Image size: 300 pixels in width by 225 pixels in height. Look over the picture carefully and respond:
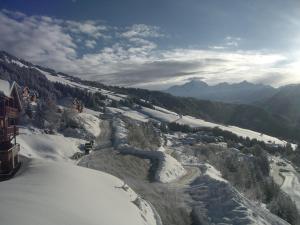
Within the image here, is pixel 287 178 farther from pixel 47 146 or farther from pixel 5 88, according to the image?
pixel 5 88


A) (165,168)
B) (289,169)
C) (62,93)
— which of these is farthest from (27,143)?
(62,93)

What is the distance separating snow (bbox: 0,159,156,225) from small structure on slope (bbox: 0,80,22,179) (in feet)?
8.75

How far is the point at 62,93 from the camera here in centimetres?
19838

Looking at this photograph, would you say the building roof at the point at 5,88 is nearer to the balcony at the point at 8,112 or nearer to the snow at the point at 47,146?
the balcony at the point at 8,112

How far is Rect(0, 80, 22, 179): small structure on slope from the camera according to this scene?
98.3ft

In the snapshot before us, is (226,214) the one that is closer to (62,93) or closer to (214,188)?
(214,188)

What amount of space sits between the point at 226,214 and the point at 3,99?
19006 mm

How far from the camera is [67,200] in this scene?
18.8 metres

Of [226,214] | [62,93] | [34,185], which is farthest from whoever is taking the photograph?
[62,93]

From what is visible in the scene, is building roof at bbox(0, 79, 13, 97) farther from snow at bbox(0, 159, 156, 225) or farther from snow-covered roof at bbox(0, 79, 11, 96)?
snow at bbox(0, 159, 156, 225)

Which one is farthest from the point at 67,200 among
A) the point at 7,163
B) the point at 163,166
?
the point at 163,166

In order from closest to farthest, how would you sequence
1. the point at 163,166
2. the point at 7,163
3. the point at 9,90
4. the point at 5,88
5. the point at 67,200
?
the point at 67,200, the point at 7,163, the point at 5,88, the point at 9,90, the point at 163,166

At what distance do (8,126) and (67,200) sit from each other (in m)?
16.7

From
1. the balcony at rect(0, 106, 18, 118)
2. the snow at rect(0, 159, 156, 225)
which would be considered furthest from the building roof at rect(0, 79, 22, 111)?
the snow at rect(0, 159, 156, 225)
